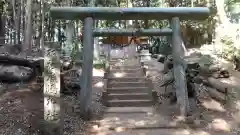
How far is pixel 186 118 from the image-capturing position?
25.4 feet

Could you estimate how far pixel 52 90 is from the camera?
644 cm

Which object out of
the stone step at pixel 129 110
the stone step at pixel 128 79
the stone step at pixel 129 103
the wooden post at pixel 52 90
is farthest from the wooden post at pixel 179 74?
the wooden post at pixel 52 90

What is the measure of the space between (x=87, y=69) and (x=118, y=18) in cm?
154

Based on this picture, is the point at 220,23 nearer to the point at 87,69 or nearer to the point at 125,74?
the point at 125,74

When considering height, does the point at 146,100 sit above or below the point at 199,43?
below

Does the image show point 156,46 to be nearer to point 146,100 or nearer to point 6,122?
point 146,100

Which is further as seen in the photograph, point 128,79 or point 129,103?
point 128,79

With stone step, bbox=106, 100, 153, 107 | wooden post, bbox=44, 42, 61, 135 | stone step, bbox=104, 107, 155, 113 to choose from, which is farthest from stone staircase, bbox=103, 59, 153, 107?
wooden post, bbox=44, 42, 61, 135

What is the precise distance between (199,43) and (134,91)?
1016 centimetres

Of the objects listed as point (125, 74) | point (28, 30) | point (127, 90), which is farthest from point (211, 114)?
point (28, 30)

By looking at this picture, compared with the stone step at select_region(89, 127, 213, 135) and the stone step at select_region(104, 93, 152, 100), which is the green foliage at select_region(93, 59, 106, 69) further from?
the stone step at select_region(89, 127, 213, 135)

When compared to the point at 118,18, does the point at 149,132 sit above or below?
below

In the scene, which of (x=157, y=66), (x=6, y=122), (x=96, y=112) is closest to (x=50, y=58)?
(x=6, y=122)

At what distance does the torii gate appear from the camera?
25.8 feet
